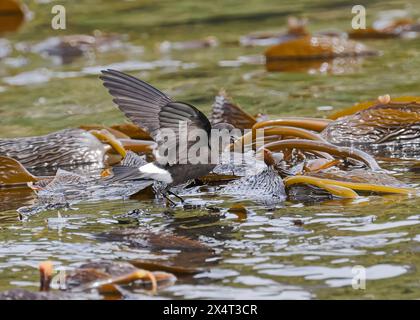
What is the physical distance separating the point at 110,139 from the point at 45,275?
91.6 inches

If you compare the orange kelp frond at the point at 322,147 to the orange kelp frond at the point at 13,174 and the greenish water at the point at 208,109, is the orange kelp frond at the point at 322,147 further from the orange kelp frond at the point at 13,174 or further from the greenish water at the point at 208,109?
the orange kelp frond at the point at 13,174

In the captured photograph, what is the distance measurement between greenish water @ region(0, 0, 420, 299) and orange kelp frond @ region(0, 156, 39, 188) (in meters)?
0.11

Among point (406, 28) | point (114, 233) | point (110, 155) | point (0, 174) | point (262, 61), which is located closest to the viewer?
point (114, 233)

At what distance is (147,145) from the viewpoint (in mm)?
6008

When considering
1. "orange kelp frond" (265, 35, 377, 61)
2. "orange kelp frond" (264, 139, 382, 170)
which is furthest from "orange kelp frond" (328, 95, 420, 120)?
"orange kelp frond" (265, 35, 377, 61)

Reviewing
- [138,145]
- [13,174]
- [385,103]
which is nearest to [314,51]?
[385,103]

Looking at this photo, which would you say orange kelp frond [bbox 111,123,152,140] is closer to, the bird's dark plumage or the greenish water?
the greenish water

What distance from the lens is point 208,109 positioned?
7219mm

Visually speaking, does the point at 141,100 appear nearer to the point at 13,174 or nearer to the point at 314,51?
the point at 13,174

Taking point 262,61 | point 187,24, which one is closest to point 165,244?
point 262,61

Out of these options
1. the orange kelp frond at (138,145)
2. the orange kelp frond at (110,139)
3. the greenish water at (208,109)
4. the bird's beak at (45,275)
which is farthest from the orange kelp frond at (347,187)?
the bird's beak at (45,275)
